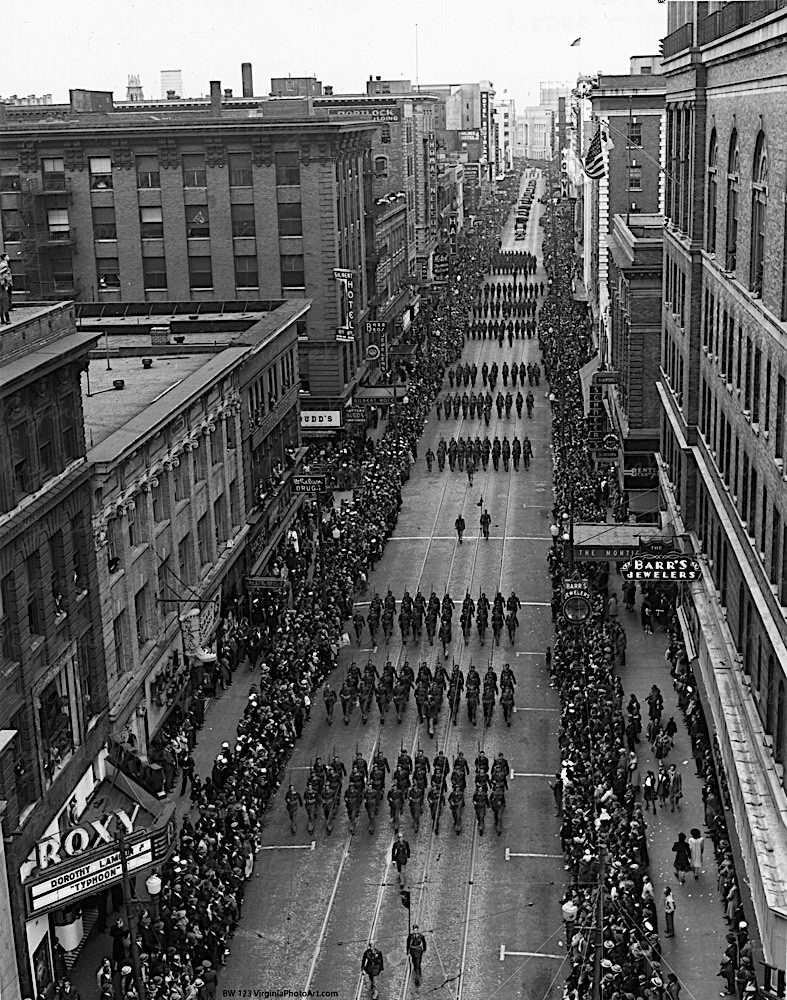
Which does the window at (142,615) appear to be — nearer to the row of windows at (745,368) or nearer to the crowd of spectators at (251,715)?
the crowd of spectators at (251,715)

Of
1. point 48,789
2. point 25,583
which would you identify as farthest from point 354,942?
point 25,583

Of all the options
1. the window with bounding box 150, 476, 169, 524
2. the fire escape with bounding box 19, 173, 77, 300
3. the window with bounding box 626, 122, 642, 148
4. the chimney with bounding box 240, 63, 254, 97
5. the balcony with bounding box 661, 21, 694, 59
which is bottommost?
the window with bounding box 150, 476, 169, 524

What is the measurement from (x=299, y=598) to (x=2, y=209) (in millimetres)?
38085

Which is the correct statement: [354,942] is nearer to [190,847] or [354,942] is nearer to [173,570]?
[190,847]

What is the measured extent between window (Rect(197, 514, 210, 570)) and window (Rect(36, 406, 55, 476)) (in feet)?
47.1

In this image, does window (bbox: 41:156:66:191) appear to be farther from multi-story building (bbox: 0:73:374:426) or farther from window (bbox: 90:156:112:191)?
window (bbox: 90:156:112:191)

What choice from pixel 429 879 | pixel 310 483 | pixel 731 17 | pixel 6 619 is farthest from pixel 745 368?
pixel 310 483

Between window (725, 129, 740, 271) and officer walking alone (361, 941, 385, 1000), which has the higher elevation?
window (725, 129, 740, 271)

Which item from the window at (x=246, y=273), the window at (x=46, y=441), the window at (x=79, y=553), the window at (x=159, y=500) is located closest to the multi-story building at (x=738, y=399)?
the window at (x=79, y=553)

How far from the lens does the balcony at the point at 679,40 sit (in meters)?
46.6

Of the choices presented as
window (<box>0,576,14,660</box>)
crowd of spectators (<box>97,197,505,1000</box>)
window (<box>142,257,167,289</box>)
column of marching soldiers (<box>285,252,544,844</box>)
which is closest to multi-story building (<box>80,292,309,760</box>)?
crowd of spectators (<box>97,197,505,1000</box>)

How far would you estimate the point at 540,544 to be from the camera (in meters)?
62.9

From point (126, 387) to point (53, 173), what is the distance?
34561 millimetres

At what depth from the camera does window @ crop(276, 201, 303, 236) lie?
7919 cm
